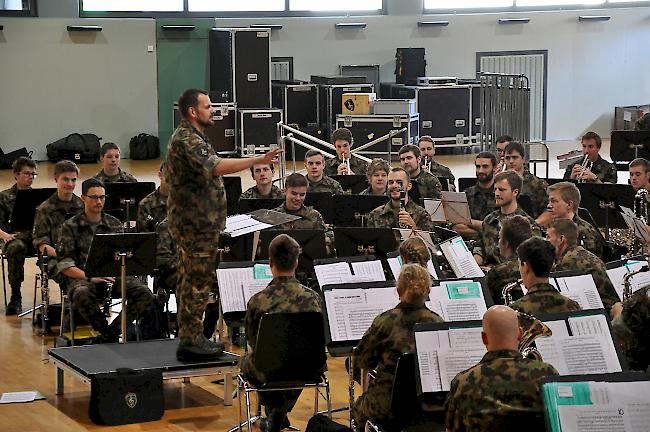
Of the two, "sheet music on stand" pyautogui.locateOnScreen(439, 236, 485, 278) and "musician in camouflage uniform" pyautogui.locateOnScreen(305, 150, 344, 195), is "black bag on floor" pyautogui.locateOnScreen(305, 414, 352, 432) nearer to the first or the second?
"sheet music on stand" pyautogui.locateOnScreen(439, 236, 485, 278)

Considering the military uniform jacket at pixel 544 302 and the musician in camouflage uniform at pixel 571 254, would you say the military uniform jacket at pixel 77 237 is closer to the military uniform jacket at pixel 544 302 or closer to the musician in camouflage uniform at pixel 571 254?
the musician in camouflage uniform at pixel 571 254

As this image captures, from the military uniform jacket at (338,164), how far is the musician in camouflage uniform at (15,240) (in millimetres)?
3778

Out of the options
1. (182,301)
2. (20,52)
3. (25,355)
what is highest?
(20,52)

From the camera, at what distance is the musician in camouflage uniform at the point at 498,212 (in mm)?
10320

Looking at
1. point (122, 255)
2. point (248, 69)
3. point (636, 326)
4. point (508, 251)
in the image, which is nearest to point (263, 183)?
point (122, 255)

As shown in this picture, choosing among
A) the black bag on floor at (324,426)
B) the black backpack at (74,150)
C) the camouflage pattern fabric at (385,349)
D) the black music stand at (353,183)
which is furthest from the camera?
the black backpack at (74,150)

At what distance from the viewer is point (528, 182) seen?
513 inches

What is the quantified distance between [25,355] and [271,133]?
1253 cm

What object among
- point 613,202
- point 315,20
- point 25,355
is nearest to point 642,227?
point 613,202

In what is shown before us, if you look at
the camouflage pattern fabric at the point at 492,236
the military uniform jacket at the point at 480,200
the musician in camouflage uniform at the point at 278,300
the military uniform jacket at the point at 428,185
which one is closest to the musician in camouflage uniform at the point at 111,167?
the military uniform jacket at the point at 428,185

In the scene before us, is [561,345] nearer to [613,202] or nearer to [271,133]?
[613,202]

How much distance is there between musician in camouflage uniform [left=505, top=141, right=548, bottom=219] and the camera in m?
12.6

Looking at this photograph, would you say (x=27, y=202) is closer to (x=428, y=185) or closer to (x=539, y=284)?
(x=428, y=185)

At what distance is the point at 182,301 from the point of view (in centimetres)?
816
